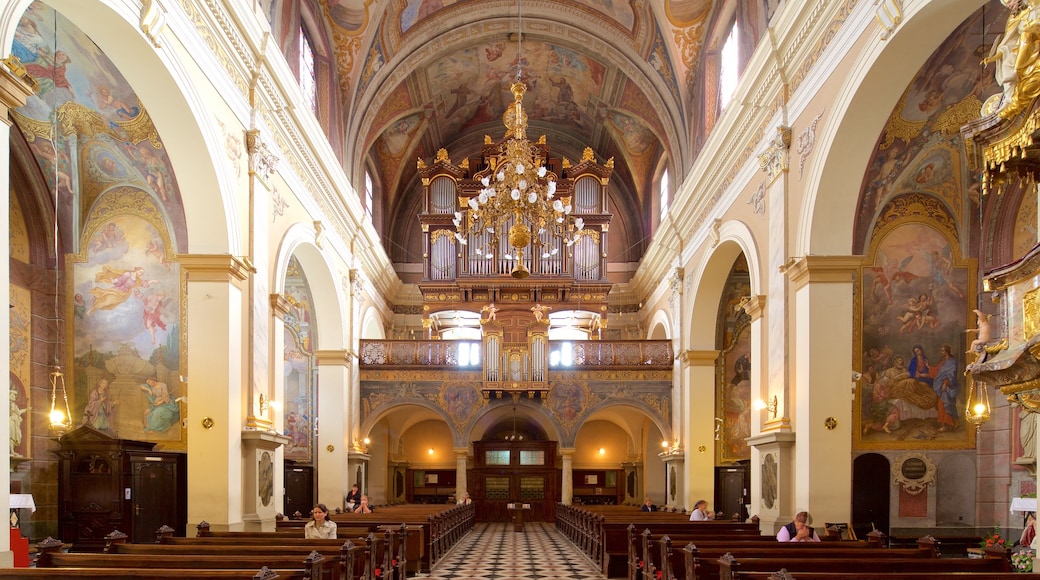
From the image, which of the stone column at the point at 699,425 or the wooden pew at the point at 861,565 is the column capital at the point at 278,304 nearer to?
the wooden pew at the point at 861,565

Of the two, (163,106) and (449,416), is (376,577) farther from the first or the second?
(449,416)

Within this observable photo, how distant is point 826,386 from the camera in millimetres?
12227

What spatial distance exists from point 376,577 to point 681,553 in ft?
12.2

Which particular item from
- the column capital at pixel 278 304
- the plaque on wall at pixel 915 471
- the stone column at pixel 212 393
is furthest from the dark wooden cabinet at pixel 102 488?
the plaque on wall at pixel 915 471

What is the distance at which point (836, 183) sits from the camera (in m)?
12.1

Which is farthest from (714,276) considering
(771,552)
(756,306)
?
(771,552)

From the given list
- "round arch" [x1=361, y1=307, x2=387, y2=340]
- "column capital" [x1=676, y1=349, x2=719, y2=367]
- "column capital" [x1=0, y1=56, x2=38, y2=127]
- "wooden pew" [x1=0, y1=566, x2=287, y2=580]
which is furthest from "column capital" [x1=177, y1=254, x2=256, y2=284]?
"round arch" [x1=361, y1=307, x2=387, y2=340]

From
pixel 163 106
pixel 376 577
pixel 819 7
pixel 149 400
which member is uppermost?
pixel 819 7

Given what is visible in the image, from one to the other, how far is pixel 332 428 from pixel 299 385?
4.00ft

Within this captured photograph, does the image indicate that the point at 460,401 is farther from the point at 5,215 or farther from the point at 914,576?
the point at 914,576

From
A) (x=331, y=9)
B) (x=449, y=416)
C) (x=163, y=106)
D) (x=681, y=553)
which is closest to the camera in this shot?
(x=681, y=553)

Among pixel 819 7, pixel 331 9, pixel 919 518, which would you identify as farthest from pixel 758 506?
pixel 331 9

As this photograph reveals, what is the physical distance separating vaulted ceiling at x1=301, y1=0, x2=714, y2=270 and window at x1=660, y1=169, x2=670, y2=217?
1.46ft

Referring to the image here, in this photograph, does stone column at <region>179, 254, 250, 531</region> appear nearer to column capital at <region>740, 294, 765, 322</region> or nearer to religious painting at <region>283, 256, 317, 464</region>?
column capital at <region>740, 294, 765, 322</region>
